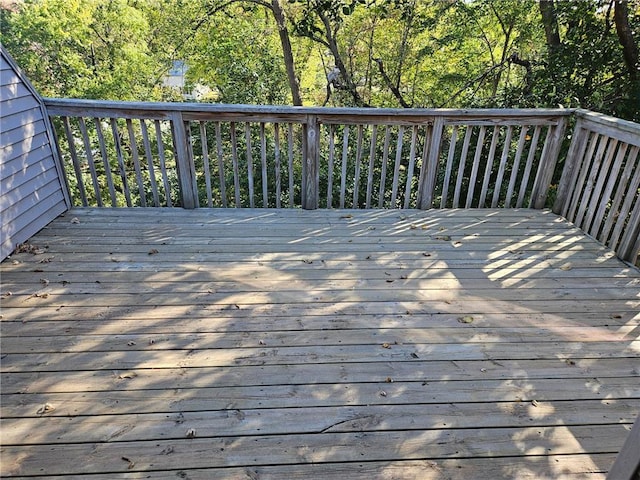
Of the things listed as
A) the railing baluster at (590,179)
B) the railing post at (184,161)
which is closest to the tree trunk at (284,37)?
the railing post at (184,161)

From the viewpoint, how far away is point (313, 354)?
2080mm

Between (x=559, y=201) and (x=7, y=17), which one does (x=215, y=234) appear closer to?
(x=559, y=201)

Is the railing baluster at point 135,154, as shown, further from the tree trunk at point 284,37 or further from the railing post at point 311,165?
the tree trunk at point 284,37

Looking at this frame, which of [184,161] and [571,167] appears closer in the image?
[184,161]

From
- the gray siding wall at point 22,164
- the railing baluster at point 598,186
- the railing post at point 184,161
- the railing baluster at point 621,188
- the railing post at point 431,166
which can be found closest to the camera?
the gray siding wall at point 22,164

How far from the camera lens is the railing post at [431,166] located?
3.59 meters

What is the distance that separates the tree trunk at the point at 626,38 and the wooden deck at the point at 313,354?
213 centimetres

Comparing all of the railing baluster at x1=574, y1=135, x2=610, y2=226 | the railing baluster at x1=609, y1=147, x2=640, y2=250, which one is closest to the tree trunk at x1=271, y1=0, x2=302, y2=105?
the railing baluster at x1=574, y1=135, x2=610, y2=226

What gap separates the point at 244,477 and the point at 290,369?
1.83ft

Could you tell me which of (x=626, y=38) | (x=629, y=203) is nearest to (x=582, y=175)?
(x=629, y=203)

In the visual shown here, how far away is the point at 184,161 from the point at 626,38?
4.25 metres

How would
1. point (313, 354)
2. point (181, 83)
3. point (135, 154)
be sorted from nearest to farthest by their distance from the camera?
point (313, 354) < point (135, 154) < point (181, 83)

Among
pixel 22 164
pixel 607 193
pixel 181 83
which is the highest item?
pixel 22 164

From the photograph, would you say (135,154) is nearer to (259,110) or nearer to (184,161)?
(184,161)
